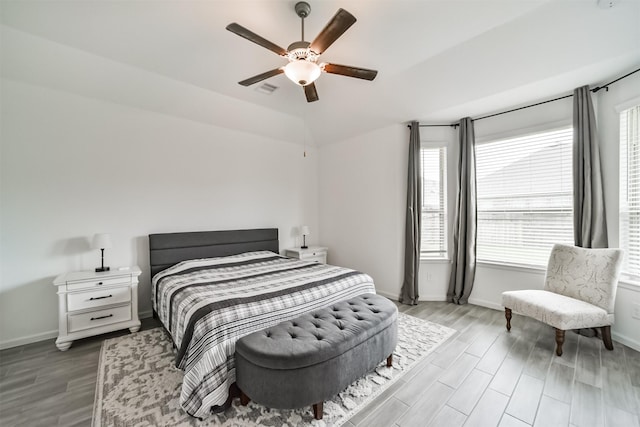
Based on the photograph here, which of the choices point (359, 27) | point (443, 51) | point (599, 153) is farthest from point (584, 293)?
point (359, 27)

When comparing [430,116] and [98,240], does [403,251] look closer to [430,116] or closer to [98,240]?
[430,116]

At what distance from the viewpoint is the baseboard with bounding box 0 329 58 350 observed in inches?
107

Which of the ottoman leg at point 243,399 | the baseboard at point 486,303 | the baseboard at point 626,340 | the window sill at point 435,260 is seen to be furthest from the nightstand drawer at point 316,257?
the baseboard at point 626,340

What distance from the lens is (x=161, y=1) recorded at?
86.3 inches

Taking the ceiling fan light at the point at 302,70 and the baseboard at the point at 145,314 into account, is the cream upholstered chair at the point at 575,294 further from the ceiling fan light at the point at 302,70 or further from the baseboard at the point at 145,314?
the baseboard at the point at 145,314

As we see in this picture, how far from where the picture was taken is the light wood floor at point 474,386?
178 centimetres

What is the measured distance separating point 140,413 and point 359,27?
3614 mm

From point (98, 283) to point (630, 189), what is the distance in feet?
18.8

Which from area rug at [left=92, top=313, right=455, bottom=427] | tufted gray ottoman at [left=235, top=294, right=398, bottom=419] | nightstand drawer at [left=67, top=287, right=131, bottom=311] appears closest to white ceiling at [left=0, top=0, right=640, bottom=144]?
nightstand drawer at [left=67, top=287, right=131, bottom=311]

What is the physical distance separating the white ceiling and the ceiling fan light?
22.8 inches

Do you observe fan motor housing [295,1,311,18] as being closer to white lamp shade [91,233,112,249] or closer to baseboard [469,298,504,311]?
white lamp shade [91,233,112,249]

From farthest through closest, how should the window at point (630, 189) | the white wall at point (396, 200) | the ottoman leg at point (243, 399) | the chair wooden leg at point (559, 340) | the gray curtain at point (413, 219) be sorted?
the gray curtain at point (413, 219) → the white wall at point (396, 200) → the window at point (630, 189) → the chair wooden leg at point (559, 340) → the ottoman leg at point (243, 399)

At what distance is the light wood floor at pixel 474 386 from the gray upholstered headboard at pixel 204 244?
3.72ft

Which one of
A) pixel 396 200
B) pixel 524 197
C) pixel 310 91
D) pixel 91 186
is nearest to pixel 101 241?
pixel 91 186
